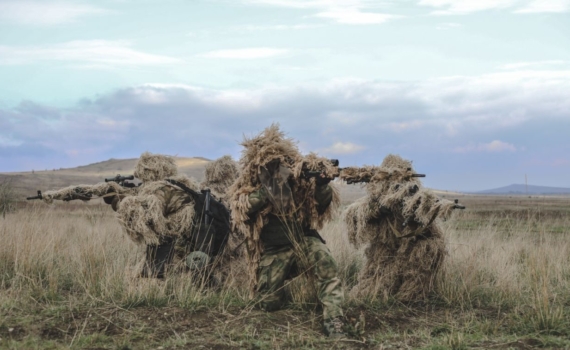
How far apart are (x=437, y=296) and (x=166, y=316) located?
293cm

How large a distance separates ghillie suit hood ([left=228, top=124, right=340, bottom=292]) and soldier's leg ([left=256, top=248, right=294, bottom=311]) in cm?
26

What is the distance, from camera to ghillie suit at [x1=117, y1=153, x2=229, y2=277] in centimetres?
705

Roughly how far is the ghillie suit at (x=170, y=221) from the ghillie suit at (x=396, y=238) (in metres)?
1.63

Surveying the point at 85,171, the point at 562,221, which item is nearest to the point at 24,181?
the point at 85,171

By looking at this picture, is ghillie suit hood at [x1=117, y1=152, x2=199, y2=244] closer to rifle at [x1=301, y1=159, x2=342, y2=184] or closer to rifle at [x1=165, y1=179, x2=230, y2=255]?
rifle at [x1=165, y1=179, x2=230, y2=255]

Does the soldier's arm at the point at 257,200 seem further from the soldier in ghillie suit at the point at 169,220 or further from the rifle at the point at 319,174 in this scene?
the soldier in ghillie suit at the point at 169,220

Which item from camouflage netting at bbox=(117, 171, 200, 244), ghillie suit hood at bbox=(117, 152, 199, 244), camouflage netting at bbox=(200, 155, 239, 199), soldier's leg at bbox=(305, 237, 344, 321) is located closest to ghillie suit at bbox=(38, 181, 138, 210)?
ghillie suit hood at bbox=(117, 152, 199, 244)

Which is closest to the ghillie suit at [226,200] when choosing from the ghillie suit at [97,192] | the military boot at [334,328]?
the ghillie suit at [97,192]

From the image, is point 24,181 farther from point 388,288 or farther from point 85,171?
point 388,288

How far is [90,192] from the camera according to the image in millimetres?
7715

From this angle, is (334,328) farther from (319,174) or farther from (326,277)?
(319,174)

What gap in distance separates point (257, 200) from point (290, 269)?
2.92 ft

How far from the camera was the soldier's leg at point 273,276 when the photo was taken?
616cm

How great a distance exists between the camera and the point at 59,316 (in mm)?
5855
